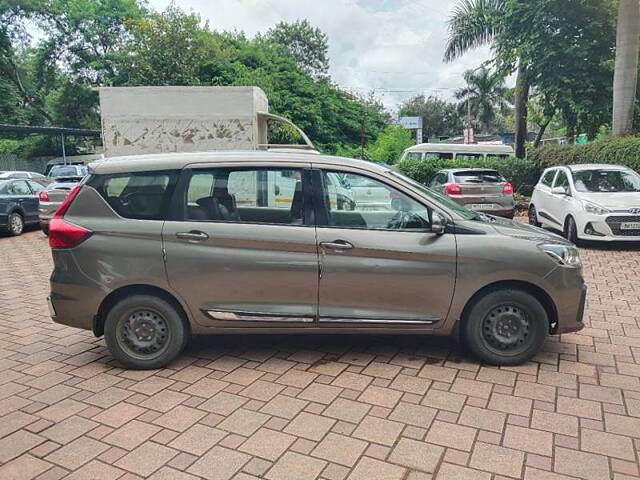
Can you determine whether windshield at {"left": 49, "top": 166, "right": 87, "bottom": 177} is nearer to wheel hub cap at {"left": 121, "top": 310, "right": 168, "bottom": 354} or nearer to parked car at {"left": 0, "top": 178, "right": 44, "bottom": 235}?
parked car at {"left": 0, "top": 178, "right": 44, "bottom": 235}

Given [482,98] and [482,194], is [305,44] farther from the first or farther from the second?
[482,194]

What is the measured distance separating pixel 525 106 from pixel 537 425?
62.2 ft

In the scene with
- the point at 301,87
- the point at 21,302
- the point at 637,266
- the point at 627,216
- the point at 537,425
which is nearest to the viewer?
the point at 537,425

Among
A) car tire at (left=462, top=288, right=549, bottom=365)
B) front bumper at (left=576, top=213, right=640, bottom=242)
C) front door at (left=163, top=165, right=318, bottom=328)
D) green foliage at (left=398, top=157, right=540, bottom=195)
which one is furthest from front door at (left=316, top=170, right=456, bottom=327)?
green foliage at (left=398, top=157, right=540, bottom=195)

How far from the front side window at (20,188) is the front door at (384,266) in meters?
11.9

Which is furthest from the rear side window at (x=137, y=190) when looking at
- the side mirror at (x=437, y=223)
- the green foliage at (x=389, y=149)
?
the green foliage at (x=389, y=149)

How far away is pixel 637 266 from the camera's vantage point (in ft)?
25.7

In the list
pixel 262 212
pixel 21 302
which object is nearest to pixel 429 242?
pixel 262 212

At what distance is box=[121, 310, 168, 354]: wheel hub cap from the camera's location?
13.4 ft

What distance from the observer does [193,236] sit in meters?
4.00

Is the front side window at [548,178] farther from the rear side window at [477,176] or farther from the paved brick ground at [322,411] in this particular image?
the paved brick ground at [322,411]

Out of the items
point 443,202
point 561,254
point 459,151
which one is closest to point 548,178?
point 561,254

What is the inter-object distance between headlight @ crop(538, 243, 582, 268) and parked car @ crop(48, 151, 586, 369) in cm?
1

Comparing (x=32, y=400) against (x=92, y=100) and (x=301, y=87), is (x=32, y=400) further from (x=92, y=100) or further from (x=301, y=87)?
(x=92, y=100)
